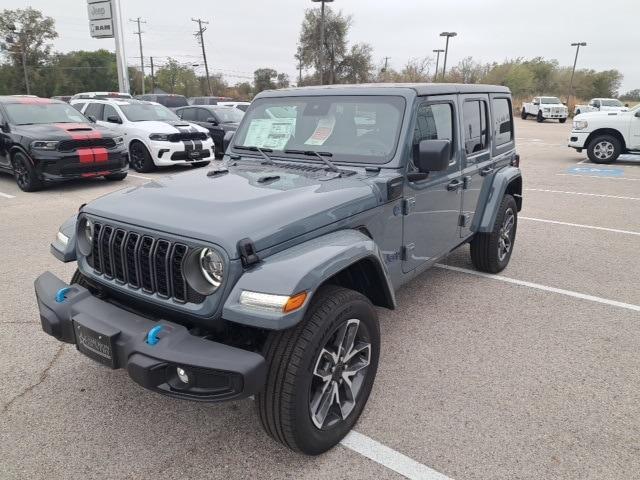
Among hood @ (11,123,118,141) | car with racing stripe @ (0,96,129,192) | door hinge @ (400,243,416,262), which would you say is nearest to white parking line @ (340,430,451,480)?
door hinge @ (400,243,416,262)

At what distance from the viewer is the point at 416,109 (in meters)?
3.35

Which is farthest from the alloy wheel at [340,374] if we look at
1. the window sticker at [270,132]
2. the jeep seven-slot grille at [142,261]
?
the window sticker at [270,132]

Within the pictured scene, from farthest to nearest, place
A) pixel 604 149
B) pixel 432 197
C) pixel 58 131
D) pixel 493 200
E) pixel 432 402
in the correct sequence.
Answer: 1. pixel 604 149
2. pixel 58 131
3. pixel 493 200
4. pixel 432 197
5. pixel 432 402

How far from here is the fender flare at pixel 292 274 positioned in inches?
82.0

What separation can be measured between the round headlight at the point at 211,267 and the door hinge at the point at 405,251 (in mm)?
1497

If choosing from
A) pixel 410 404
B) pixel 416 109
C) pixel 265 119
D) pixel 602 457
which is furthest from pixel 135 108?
pixel 602 457

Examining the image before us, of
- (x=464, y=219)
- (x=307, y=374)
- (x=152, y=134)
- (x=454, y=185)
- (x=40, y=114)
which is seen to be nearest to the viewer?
(x=307, y=374)

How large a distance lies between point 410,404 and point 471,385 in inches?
18.8

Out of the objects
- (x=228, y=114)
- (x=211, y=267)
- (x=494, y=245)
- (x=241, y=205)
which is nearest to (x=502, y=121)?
(x=494, y=245)

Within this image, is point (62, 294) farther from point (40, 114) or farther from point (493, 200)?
point (40, 114)

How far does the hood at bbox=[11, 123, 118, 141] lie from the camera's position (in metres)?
8.87

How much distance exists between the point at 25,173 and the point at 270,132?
743 cm

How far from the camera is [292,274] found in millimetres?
2176

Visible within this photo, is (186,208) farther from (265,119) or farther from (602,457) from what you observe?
(602,457)
